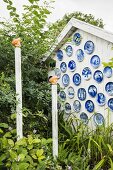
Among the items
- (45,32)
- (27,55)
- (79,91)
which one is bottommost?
(79,91)

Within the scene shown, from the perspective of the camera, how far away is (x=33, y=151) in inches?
128

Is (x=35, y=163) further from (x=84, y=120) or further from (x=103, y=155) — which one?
(x=84, y=120)

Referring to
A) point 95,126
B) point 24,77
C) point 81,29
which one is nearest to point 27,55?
point 24,77

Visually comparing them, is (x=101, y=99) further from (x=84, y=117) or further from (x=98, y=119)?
(x=84, y=117)

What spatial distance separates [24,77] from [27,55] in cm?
27

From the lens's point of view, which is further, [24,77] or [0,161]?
[24,77]

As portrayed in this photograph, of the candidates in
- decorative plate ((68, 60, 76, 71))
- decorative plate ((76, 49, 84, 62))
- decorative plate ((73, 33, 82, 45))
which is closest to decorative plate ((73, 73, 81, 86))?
decorative plate ((68, 60, 76, 71))

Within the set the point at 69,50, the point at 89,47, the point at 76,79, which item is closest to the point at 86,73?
the point at 76,79

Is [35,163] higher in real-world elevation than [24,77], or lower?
lower

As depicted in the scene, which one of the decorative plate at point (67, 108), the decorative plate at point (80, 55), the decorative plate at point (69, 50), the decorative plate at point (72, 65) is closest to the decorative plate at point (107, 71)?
the decorative plate at point (80, 55)

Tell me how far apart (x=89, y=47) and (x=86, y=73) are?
1.10 feet

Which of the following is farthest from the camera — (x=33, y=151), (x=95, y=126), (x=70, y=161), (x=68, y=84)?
(x=68, y=84)

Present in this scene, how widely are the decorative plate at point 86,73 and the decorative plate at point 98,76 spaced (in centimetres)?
10

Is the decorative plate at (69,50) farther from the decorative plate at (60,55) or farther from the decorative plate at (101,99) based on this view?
the decorative plate at (101,99)
